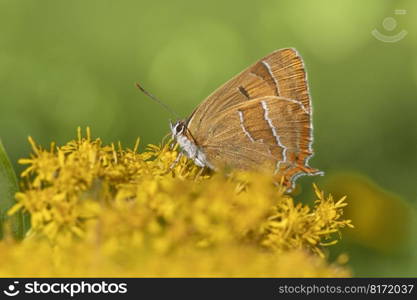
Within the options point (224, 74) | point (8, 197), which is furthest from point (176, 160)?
point (224, 74)

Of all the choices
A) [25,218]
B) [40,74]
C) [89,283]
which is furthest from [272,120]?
[40,74]

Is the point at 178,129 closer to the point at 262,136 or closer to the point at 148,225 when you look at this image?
the point at 262,136

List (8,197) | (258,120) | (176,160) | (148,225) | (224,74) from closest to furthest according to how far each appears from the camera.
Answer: (148,225)
(8,197)
(176,160)
(258,120)
(224,74)

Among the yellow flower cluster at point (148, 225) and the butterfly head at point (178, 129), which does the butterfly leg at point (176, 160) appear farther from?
the butterfly head at point (178, 129)

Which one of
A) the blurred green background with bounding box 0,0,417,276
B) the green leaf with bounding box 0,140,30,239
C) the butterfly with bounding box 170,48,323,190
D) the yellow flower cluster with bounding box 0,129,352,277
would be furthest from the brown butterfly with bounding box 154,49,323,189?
the blurred green background with bounding box 0,0,417,276

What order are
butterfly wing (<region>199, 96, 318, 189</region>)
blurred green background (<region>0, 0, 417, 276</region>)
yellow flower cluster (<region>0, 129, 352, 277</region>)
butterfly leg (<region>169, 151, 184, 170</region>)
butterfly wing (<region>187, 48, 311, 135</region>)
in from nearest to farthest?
1. yellow flower cluster (<region>0, 129, 352, 277</region>)
2. butterfly leg (<region>169, 151, 184, 170</region>)
3. butterfly wing (<region>199, 96, 318, 189</region>)
4. butterfly wing (<region>187, 48, 311, 135</region>)
5. blurred green background (<region>0, 0, 417, 276</region>)

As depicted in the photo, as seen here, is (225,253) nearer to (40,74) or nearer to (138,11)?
(40,74)

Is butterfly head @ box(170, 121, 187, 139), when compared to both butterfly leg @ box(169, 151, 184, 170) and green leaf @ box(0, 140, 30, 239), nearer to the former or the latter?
butterfly leg @ box(169, 151, 184, 170)
